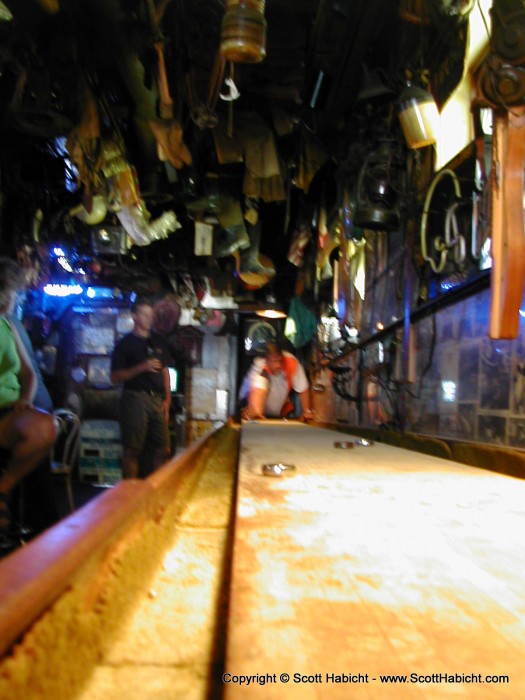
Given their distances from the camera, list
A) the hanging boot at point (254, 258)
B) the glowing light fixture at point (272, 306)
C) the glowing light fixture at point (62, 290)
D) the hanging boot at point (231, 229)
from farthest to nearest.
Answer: the glowing light fixture at point (272, 306) < the glowing light fixture at point (62, 290) < the hanging boot at point (254, 258) < the hanging boot at point (231, 229)

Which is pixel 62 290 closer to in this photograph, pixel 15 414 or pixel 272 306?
pixel 272 306

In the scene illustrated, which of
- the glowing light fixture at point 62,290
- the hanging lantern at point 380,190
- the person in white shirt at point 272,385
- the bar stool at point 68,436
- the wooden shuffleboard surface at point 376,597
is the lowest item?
the bar stool at point 68,436

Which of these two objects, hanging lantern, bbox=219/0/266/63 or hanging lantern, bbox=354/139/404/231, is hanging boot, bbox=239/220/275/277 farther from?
hanging lantern, bbox=219/0/266/63

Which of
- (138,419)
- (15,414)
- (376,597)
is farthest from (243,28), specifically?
(138,419)

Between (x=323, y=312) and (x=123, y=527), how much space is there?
7739 millimetres

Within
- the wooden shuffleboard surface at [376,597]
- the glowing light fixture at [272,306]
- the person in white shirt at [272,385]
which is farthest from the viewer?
the glowing light fixture at [272,306]

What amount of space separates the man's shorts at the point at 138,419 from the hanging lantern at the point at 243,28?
381 centimetres

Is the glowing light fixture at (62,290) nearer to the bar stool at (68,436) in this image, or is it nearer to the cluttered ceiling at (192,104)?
the cluttered ceiling at (192,104)

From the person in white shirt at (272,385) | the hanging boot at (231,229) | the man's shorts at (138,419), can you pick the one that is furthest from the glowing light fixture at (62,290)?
the man's shorts at (138,419)

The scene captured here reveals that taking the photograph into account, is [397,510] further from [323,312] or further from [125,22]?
[323,312]

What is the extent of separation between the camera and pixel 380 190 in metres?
3.77

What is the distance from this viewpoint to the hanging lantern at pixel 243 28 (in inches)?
104

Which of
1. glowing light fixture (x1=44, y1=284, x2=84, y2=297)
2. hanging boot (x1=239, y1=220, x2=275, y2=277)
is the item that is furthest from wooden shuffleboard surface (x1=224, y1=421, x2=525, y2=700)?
glowing light fixture (x1=44, y1=284, x2=84, y2=297)

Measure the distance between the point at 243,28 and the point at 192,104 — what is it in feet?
4.69
